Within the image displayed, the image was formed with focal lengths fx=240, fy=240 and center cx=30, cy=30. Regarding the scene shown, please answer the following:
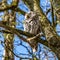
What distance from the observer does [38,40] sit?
3590 mm

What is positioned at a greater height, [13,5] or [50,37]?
[13,5]

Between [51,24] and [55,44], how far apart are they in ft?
1.32

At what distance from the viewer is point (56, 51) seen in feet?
11.2

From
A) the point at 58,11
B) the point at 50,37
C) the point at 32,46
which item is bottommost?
the point at 32,46

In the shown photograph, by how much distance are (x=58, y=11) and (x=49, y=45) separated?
1455 mm

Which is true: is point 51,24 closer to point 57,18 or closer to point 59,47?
point 59,47

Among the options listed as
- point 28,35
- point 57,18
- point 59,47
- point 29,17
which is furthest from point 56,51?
point 29,17

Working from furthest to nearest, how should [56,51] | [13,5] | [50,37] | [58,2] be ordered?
[58,2] → [13,5] → [50,37] → [56,51]

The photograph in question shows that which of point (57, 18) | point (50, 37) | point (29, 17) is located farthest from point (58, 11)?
point (50, 37)

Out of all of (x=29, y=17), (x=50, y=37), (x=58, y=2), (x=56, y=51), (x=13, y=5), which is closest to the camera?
(x=56, y=51)

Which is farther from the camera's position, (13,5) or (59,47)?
(13,5)

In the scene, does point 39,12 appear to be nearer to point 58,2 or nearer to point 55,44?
point 55,44

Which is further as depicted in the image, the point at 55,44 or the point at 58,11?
the point at 58,11

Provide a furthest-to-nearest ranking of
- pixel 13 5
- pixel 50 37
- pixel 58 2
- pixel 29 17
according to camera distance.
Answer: pixel 29 17, pixel 58 2, pixel 13 5, pixel 50 37
